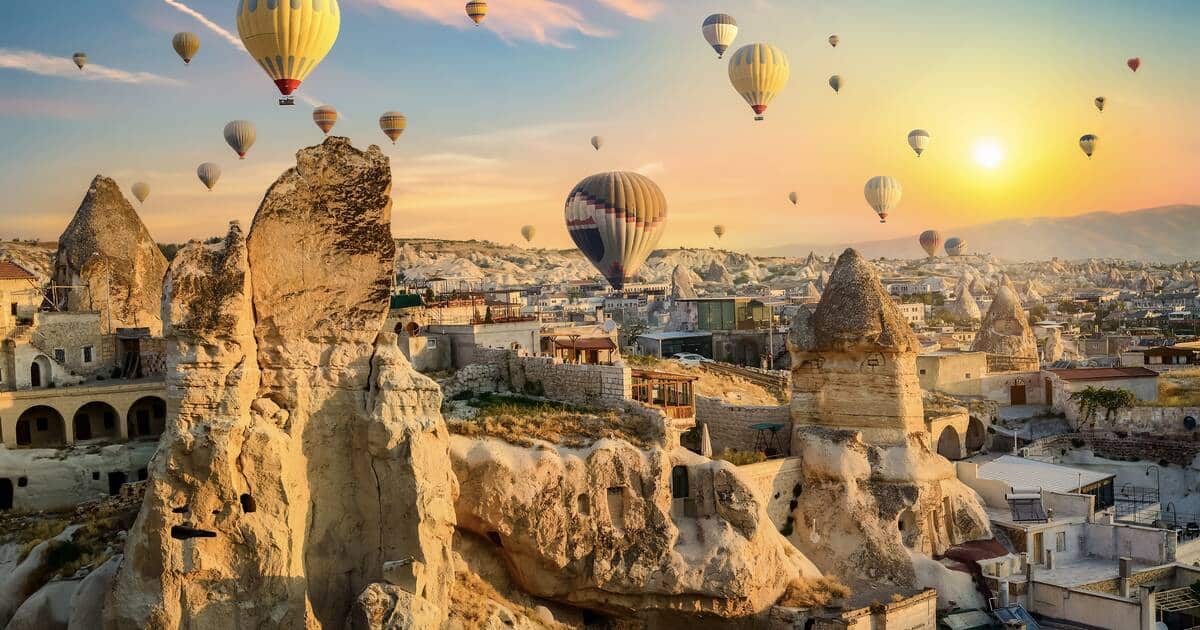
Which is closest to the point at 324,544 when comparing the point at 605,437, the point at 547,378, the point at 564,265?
the point at 605,437

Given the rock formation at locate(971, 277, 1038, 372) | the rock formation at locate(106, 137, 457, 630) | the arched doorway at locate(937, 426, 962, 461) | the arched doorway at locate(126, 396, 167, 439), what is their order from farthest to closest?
the rock formation at locate(971, 277, 1038, 372) → the arched doorway at locate(937, 426, 962, 461) → the arched doorway at locate(126, 396, 167, 439) → the rock formation at locate(106, 137, 457, 630)

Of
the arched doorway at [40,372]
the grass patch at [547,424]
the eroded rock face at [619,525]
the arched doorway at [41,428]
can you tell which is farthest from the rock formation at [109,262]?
the eroded rock face at [619,525]

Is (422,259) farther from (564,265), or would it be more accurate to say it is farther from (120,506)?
(120,506)

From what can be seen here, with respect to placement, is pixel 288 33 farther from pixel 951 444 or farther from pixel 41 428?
pixel 951 444

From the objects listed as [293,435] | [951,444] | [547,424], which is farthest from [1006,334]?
[293,435]

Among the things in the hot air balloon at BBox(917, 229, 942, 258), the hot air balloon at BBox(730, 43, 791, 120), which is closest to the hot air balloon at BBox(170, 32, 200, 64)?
the hot air balloon at BBox(730, 43, 791, 120)

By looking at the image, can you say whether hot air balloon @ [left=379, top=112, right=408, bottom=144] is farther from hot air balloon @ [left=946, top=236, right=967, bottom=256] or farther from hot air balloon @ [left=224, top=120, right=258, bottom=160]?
hot air balloon @ [left=946, top=236, right=967, bottom=256]

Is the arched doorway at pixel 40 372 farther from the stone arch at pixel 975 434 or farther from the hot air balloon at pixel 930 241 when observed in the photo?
the hot air balloon at pixel 930 241
